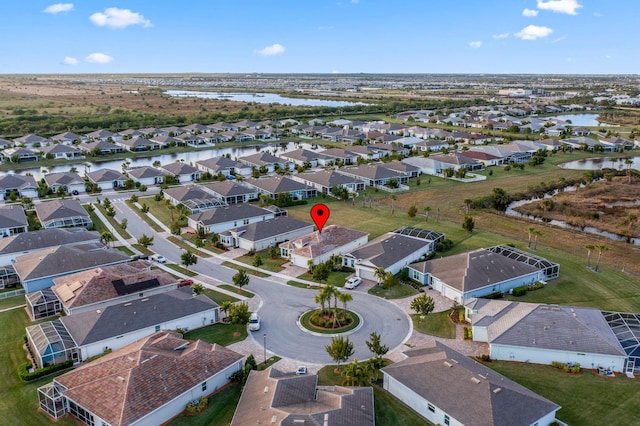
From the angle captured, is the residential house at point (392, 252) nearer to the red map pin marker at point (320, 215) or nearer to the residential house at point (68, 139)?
the red map pin marker at point (320, 215)

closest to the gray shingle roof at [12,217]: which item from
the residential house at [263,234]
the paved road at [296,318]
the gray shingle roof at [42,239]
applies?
the gray shingle roof at [42,239]

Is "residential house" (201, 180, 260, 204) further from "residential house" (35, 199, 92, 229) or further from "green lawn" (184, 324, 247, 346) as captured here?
"green lawn" (184, 324, 247, 346)

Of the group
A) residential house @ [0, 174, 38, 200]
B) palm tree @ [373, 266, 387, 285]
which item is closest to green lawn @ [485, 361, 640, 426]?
palm tree @ [373, 266, 387, 285]

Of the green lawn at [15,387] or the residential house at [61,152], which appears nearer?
the green lawn at [15,387]

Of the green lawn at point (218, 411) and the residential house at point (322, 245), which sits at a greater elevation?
the residential house at point (322, 245)

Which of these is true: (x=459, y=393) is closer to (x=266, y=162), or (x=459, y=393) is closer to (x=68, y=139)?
(x=266, y=162)

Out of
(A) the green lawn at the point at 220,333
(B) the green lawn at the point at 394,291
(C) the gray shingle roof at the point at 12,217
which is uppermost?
(C) the gray shingle roof at the point at 12,217

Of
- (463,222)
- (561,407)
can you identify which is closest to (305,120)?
(463,222)
